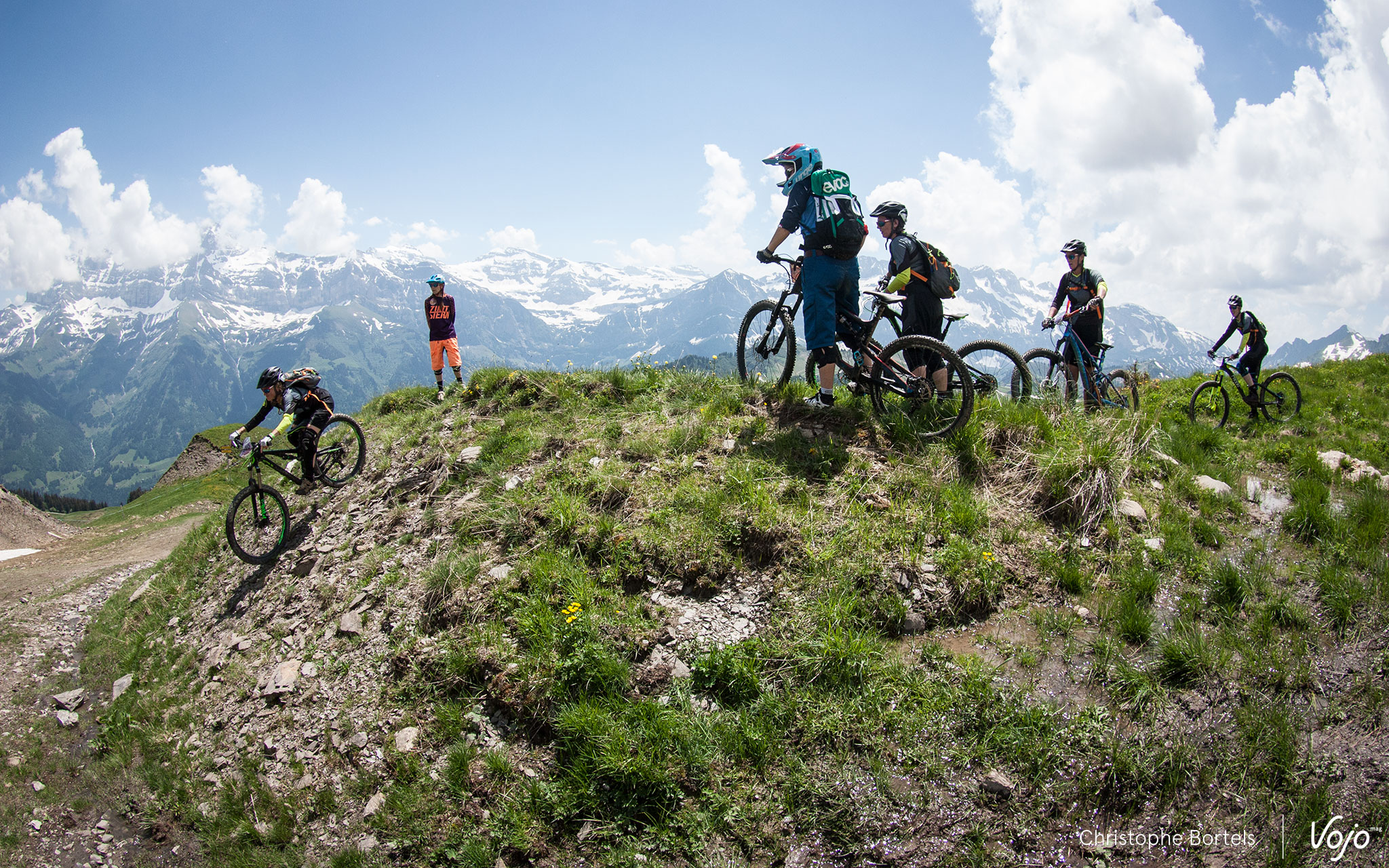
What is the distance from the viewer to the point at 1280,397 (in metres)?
11.3

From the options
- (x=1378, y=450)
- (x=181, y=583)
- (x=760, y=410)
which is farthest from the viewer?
(x=181, y=583)

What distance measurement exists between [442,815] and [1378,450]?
12392mm

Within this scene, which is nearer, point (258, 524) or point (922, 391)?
point (922, 391)

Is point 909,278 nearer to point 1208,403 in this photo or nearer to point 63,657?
point 1208,403

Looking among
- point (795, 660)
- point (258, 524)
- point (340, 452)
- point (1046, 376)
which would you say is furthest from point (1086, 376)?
point (258, 524)

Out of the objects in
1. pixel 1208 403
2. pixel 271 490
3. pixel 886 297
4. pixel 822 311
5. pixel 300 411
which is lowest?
pixel 271 490

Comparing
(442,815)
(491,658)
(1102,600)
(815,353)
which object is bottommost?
(442,815)

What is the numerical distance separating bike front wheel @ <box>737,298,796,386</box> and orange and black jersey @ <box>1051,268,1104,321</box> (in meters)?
4.91

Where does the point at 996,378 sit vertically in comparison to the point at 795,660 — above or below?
above

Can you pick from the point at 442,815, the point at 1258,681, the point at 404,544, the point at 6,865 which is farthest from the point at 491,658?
the point at 6,865

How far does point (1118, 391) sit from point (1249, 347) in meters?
4.40

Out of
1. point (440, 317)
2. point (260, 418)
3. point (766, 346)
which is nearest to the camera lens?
point (766, 346)

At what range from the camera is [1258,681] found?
433cm

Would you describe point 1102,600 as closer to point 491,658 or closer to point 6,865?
point 491,658
